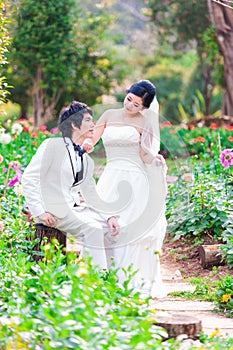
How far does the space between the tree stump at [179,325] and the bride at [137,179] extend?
1.73 m

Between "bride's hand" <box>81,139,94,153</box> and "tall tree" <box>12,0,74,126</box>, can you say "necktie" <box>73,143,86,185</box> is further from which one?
"tall tree" <box>12,0,74,126</box>

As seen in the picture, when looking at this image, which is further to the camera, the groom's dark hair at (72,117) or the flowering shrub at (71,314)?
the groom's dark hair at (72,117)

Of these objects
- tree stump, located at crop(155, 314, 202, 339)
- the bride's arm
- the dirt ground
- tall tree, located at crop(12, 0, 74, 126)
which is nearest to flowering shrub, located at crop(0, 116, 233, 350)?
tree stump, located at crop(155, 314, 202, 339)

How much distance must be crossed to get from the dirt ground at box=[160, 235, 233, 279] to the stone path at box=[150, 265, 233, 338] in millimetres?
231

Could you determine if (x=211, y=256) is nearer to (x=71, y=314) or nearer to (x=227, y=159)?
(x=227, y=159)

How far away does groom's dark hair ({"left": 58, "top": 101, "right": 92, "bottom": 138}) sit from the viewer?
5.32m

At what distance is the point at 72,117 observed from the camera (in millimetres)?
5324

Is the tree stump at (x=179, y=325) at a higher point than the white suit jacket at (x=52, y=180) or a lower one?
lower

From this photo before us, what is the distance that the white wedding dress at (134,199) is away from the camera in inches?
218

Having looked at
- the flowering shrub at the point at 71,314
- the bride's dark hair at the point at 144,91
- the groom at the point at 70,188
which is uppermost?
the bride's dark hair at the point at 144,91

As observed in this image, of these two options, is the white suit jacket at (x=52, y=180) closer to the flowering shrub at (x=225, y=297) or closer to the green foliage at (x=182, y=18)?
the flowering shrub at (x=225, y=297)

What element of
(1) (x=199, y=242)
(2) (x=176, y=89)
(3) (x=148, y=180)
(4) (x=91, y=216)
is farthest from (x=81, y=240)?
(2) (x=176, y=89)

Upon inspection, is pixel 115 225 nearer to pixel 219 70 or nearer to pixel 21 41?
pixel 21 41

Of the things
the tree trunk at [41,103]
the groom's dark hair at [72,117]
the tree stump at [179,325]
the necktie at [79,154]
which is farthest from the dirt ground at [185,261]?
the tree trunk at [41,103]
